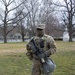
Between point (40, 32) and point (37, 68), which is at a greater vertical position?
point (40, 32)

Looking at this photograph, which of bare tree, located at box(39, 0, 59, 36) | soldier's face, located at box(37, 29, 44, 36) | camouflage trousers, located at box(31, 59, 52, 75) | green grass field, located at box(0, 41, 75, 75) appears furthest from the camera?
bare tree, located at box(39, 0, 59, 36)

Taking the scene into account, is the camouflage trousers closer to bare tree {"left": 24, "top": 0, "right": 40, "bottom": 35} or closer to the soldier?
the soldier

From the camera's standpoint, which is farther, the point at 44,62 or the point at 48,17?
the point at 48,17

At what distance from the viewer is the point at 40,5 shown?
2798 inches

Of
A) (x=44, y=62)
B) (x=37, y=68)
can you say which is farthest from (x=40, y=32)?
(x=37, y=68)

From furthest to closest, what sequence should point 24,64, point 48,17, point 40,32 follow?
point 48,17, point 24,64, point 40,32

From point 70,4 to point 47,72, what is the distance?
54.2 metres

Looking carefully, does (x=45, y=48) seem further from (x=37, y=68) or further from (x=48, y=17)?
(x=48, y=17)

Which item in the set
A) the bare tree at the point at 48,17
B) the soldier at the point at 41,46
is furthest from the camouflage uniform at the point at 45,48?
the bare tree at the point at 48,17

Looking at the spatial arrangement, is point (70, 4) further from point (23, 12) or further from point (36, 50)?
point (36, 50)

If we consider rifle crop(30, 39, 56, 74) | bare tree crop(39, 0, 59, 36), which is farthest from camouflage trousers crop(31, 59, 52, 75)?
bare tree crop(39, 0, 59, 36)

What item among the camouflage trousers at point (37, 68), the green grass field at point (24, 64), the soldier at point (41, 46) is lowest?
the green grass field at point (24, 64)

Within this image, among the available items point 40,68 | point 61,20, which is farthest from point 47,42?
point 61,20

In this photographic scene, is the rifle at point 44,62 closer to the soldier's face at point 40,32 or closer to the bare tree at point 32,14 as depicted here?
the soldier's face at point 40,32
